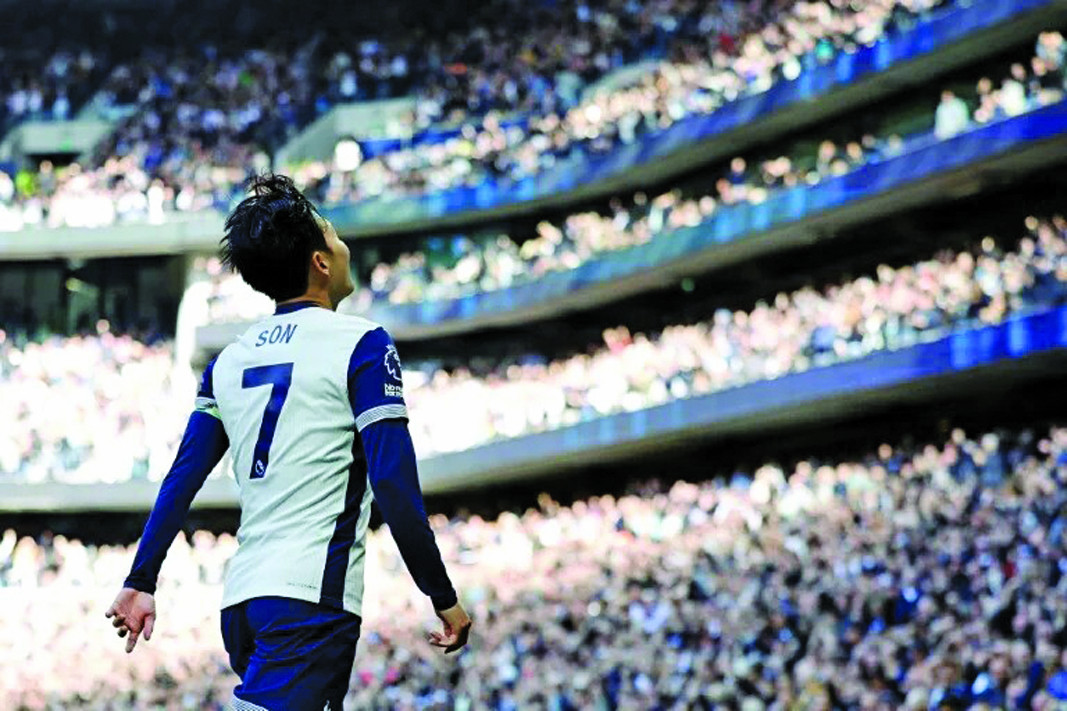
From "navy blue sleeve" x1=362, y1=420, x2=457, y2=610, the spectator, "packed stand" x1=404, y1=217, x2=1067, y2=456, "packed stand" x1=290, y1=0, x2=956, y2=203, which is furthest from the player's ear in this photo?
"packed stand" x1=290, y1=0, x2=956, y2=203

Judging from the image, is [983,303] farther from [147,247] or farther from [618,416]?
[147,247]

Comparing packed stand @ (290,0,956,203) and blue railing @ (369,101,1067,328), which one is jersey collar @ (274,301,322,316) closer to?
blue railing @ (369,101,1067,328)

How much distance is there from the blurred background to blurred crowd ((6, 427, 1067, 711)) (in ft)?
0.16

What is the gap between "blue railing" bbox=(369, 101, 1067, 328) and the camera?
20.1m

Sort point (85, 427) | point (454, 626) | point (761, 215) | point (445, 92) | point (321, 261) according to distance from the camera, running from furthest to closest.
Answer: point (445, 92) → point (85, 427) → point (761, 215) → point (321, 261) → point (454, 626)

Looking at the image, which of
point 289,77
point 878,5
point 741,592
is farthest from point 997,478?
point 289,77

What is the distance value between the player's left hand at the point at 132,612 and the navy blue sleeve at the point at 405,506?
659 millimetres

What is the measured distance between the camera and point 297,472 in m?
3.89

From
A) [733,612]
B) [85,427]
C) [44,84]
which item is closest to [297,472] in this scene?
[733,612]

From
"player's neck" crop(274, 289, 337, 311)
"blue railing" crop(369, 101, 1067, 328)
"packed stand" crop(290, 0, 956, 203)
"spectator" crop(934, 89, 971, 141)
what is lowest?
"player's neck" crop(274, 289, 337, 311)

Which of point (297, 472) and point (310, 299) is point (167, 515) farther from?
point (310, 299)

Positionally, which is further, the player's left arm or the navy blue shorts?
the player's left arm

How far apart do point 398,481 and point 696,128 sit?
2279cm

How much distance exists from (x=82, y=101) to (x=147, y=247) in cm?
608
